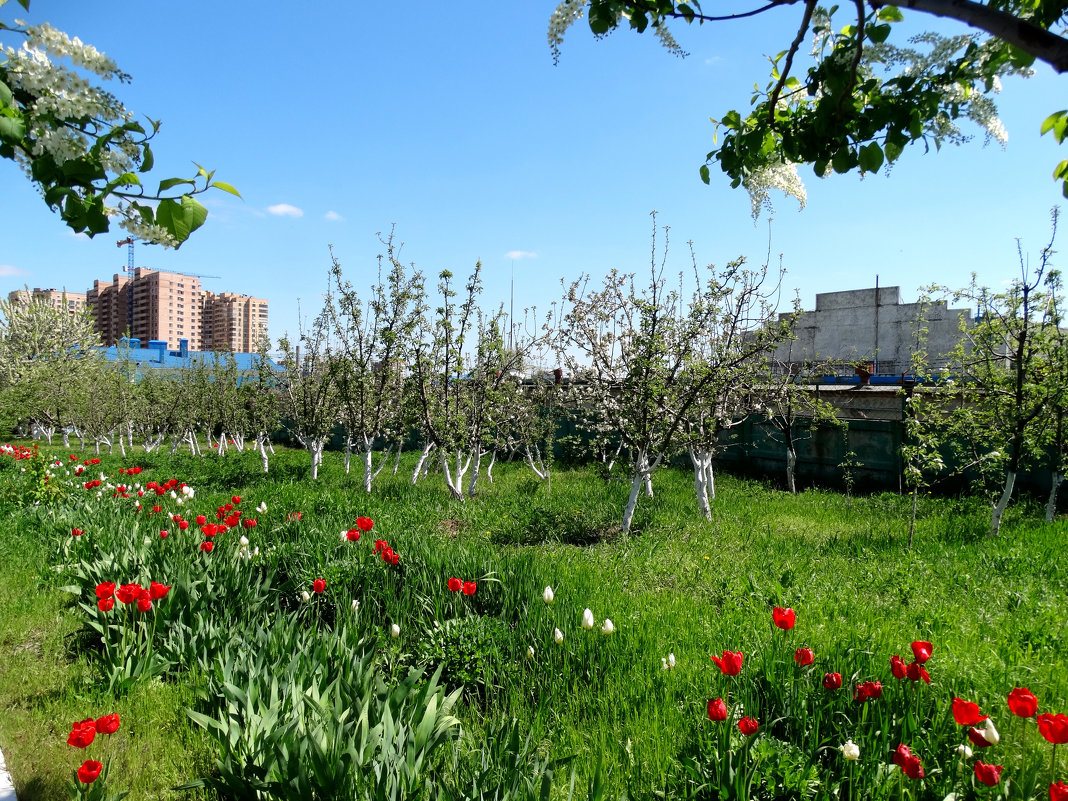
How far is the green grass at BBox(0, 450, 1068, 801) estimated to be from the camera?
2492mm

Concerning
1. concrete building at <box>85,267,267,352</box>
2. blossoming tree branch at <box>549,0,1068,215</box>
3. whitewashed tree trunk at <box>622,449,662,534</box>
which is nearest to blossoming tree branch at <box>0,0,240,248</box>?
blossoming tree branch at <box>549,0,1068,215</box>

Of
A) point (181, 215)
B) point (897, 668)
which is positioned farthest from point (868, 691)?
point (181, 215)

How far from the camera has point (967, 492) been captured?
32.0 ft

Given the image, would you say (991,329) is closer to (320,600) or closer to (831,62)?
(831,62)

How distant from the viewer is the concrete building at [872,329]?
2100cm

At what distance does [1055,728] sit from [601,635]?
6.82 feet

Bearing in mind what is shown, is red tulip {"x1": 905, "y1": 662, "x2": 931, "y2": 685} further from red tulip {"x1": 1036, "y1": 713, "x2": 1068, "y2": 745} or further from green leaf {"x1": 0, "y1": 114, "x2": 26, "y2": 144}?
green leaf {"x1": 0, "y1": 114, "x2": 26, "y2": 144}

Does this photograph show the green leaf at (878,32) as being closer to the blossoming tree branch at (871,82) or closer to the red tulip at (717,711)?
the blossoming tree branch at (871,82)

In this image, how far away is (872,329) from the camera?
2283 centimetres

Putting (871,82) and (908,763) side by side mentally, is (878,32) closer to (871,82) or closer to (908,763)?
(871,82)

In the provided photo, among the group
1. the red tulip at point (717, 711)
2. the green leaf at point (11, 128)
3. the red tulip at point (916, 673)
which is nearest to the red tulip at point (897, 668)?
the red tulip at point (916, 673)

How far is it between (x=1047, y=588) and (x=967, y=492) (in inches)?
240

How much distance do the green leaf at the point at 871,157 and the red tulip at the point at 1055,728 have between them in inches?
73.9

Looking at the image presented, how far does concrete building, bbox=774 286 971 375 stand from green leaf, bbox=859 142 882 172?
20.1 meters
